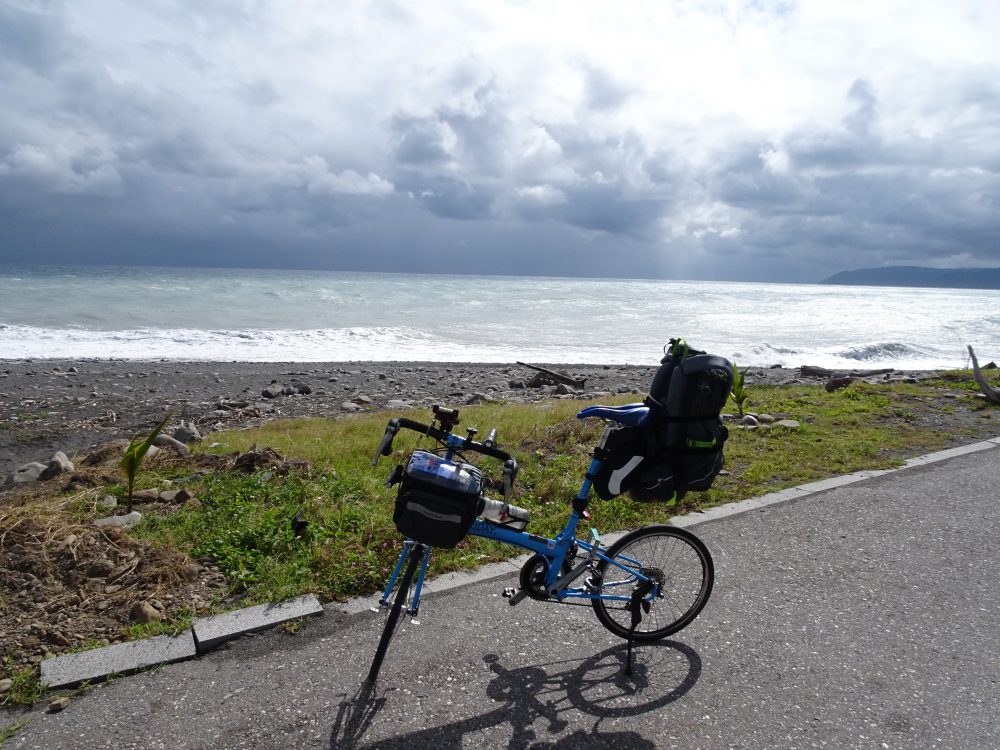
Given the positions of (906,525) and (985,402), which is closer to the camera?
(906,525)

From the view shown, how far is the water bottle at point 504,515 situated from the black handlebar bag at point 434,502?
0.25m

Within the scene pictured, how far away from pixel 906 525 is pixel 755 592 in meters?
2.16

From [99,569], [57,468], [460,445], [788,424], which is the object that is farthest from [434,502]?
[788,424]

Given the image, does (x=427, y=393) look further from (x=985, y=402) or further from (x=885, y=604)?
(x=885, y=604)

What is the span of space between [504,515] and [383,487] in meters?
2.77

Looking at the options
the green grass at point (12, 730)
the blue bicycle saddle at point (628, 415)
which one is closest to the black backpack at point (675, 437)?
the blue bicycle saddle at point (628, 415)

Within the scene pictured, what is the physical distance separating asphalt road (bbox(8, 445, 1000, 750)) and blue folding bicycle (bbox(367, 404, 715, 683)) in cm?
24

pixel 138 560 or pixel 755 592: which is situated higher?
pixel 138 560

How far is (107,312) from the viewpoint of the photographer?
3288 centimetres

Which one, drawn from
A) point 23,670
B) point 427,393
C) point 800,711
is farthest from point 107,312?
point 800,711

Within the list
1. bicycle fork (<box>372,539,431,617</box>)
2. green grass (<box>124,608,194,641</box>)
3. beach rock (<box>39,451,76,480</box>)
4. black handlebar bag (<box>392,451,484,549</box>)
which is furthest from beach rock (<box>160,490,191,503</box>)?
A: black handlebar bag (<box>392,451,484,549</box>)

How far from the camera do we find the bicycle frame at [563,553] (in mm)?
3363

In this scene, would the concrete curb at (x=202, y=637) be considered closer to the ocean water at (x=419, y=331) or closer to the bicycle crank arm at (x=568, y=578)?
the bicycle crank arm at (x=568, y=578)

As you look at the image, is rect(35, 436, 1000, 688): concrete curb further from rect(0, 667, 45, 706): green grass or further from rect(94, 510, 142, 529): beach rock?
rect(94, 510, 142, 529): beach rock
